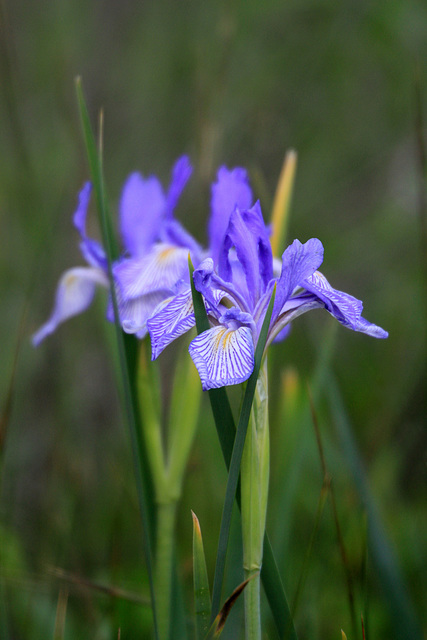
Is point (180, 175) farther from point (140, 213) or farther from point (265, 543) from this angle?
point (265, 543)

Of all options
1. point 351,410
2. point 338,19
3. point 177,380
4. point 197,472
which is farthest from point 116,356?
point 338,19

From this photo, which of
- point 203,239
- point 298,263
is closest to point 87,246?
point 298,263

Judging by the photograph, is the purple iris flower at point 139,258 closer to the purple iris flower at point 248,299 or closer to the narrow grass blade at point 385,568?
the purple iris flower at point 248,299

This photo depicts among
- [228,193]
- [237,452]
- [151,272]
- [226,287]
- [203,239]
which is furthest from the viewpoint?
[203,239]

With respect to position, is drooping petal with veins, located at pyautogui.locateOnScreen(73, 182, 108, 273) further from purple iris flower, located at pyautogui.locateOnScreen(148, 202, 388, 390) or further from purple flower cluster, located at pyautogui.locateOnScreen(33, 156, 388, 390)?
purple iris flower, located at pyautogui.locateOnScreen(148, 202, 388, 390)

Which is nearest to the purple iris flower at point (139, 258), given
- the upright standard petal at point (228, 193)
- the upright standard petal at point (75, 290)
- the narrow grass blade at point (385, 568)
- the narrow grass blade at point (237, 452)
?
the upright standard petal at point (75, 290)
